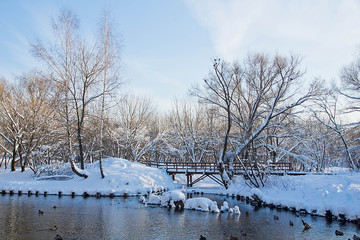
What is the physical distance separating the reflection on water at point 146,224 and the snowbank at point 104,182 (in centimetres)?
640

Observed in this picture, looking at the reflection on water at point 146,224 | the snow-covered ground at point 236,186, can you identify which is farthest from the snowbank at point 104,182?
the reflection on water at point 146,224

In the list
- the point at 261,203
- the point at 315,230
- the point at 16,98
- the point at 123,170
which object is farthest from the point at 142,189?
the point at 16,98

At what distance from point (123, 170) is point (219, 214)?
1336 centimetres

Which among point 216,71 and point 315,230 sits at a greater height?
point 216,71

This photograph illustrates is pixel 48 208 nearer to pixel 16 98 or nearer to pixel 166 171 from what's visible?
pixel 166 171

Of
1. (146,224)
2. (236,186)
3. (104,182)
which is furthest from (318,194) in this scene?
(104,182)

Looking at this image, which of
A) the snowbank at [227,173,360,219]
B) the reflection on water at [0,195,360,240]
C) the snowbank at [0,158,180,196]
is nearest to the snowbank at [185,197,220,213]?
the reflection on water at [0,195,360,240]

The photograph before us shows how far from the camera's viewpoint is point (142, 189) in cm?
2409

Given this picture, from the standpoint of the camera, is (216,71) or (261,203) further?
(216,71)

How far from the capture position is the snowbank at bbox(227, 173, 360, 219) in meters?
14.2

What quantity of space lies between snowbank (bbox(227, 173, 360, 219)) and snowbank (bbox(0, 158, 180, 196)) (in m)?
9.35

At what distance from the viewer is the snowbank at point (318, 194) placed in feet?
46.5

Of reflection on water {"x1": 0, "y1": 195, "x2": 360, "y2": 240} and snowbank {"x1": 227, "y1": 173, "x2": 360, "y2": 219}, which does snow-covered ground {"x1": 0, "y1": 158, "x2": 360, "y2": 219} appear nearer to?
snowbank {"x1": 227, "y1": 173, "x2": 360, "y2": 219}

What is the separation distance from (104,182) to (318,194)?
1665 centimetres
